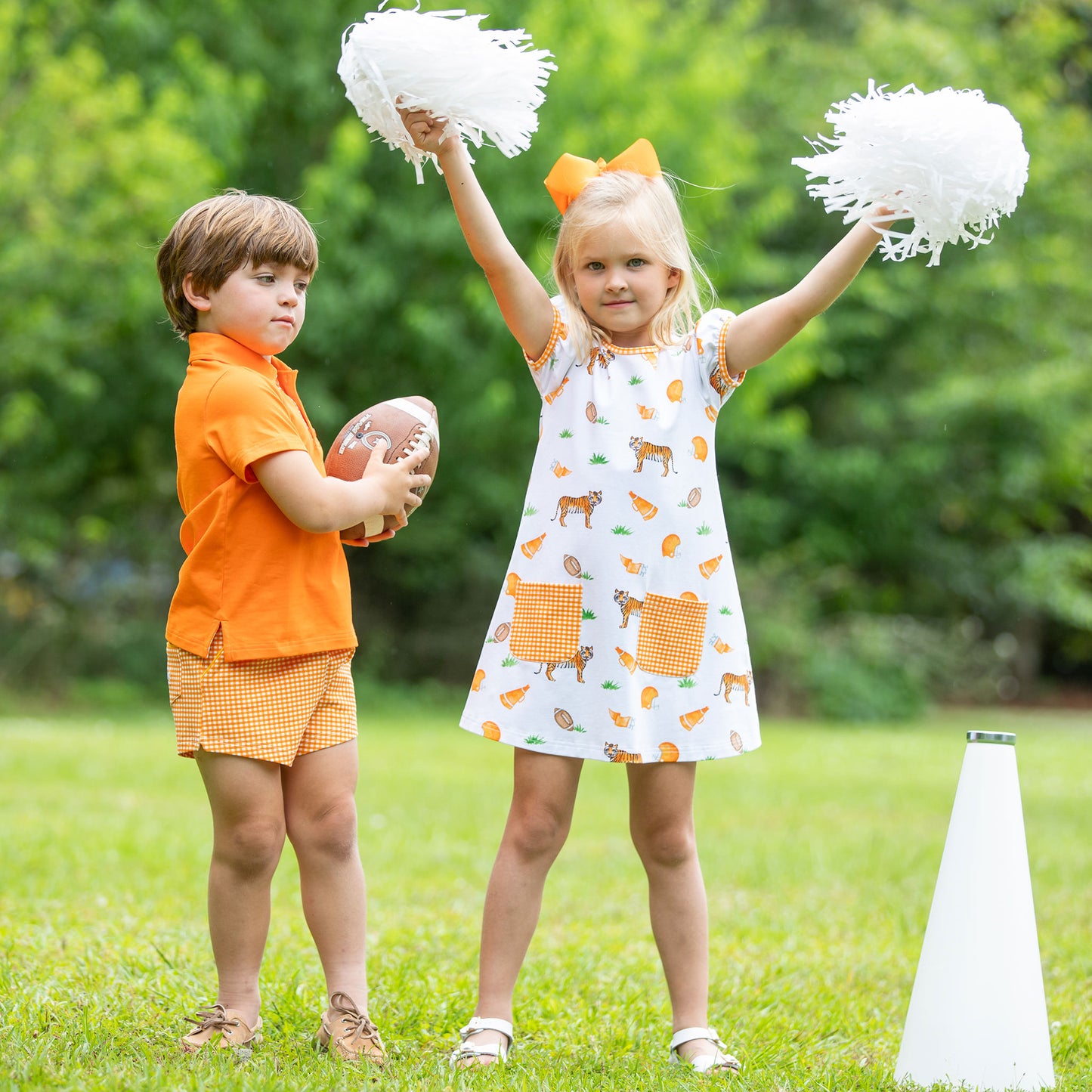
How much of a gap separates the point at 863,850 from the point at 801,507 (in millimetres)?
13324

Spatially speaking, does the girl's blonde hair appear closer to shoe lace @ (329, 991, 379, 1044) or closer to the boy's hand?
the boy's hand

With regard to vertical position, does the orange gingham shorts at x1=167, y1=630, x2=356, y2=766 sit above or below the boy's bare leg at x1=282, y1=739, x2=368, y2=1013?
above

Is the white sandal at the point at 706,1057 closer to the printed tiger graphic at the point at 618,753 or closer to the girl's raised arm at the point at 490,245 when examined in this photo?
the printed tiger graphic at the point at 618,753

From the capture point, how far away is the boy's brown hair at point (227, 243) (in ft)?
9.75

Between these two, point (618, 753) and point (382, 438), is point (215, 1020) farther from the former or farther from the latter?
point (382, 438)

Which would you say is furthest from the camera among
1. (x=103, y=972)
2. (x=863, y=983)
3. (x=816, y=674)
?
(x=816, y=674)

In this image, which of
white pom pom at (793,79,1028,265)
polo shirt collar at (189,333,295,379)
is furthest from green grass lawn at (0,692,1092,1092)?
white pom pom at (793,79,1028,265)

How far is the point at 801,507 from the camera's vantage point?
1984cm

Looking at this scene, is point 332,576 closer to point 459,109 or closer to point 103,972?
point 459,109

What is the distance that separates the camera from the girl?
123 inches

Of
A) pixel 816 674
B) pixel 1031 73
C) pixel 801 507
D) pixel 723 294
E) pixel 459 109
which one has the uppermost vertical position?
pixel 1031 73

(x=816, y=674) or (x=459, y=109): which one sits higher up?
(x=459, y=109)

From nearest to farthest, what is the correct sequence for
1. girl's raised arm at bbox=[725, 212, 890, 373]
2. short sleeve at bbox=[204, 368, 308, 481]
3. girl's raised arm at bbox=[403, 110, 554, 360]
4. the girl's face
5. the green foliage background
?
short sleeve at bbox=[204, 368, 308, 481]
girl's raised arm at bbox=[403, 110, 554, 360]
girl's raised arm at bbox=[725, 212, 890, 373]
the girl's face
the green foliage background

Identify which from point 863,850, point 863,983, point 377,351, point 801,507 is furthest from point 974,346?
point 863,983
